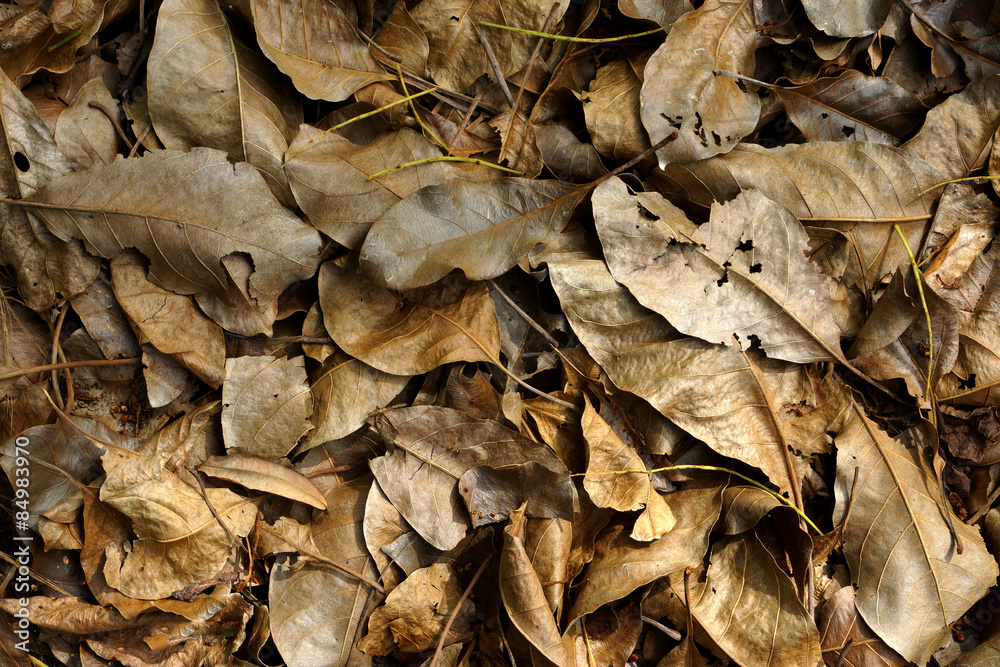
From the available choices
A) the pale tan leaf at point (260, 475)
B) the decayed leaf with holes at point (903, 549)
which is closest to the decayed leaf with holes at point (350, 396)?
the pale tan leaf at point (260, 475)

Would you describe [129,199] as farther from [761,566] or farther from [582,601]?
[761,566]

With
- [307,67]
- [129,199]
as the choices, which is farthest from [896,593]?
[129,199]

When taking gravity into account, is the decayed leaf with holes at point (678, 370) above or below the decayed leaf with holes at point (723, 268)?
below

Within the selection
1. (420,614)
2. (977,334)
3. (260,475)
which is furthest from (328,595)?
(977,334)

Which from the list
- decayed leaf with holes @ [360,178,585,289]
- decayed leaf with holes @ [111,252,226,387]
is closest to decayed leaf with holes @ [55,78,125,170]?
decayed leaf with holes @ [111,252,226,387]

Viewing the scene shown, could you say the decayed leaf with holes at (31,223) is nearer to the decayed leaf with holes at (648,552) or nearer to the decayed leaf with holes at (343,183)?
the decayed leaf with holes at (343,183)

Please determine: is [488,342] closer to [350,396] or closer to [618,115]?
[350,396]

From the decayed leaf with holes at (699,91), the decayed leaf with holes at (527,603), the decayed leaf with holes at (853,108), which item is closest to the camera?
the decayed leaf with holes at (527,603)
